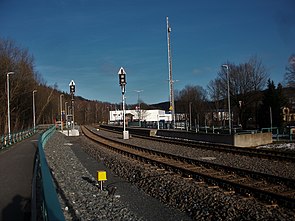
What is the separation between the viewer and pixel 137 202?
9930 mm

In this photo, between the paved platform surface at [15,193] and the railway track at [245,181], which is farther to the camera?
the railway track at [245,181]

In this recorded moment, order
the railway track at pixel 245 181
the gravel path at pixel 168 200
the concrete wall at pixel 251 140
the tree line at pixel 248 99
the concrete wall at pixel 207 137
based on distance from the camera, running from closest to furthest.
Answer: the gravel path at pixel 168 200, the railway track at pixel 245 181, the concrete wall at pixel 251 140, the concrete wall at pixel 207 137, the tree line at pixel 248 99

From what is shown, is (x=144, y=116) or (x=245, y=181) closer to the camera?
(x=245, y=181)

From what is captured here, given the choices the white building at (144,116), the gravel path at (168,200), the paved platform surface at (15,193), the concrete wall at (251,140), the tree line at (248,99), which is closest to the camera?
the paved platform surface at (15,193)

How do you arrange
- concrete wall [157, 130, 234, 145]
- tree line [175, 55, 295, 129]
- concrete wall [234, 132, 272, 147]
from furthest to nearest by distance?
1. tree line [175, 55, 295, 129]
2. concrete wall [157, 130, 234, 145]
3. concrete wall [234, 132, 272, 147]

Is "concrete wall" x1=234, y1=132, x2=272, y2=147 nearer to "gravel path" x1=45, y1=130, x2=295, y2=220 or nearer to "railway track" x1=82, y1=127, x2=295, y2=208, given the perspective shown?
"railway track" x1=82, y1=127, x2=295, y2=208

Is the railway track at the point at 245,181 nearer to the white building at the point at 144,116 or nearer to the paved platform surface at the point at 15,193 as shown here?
the paved platform surface at the point at 15,193

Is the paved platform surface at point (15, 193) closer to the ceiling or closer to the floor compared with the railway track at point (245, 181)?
closer to the ceiling

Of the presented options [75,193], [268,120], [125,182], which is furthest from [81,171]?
[268,120]

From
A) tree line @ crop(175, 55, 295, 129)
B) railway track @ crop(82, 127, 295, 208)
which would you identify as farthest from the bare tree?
railway track @ crop(82, 127, 295, 208)

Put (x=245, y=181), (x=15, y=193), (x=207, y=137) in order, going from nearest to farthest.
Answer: (x=15, y=193) < (x=245, y=181) < (x=207, y=137)

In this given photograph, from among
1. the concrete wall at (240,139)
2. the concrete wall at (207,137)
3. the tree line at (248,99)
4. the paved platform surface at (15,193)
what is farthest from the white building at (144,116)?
the paved platform surface at (15,193)

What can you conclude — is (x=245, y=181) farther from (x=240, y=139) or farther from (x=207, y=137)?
(x=207, y=137)

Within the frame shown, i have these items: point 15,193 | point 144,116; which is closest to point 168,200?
point 15,193
